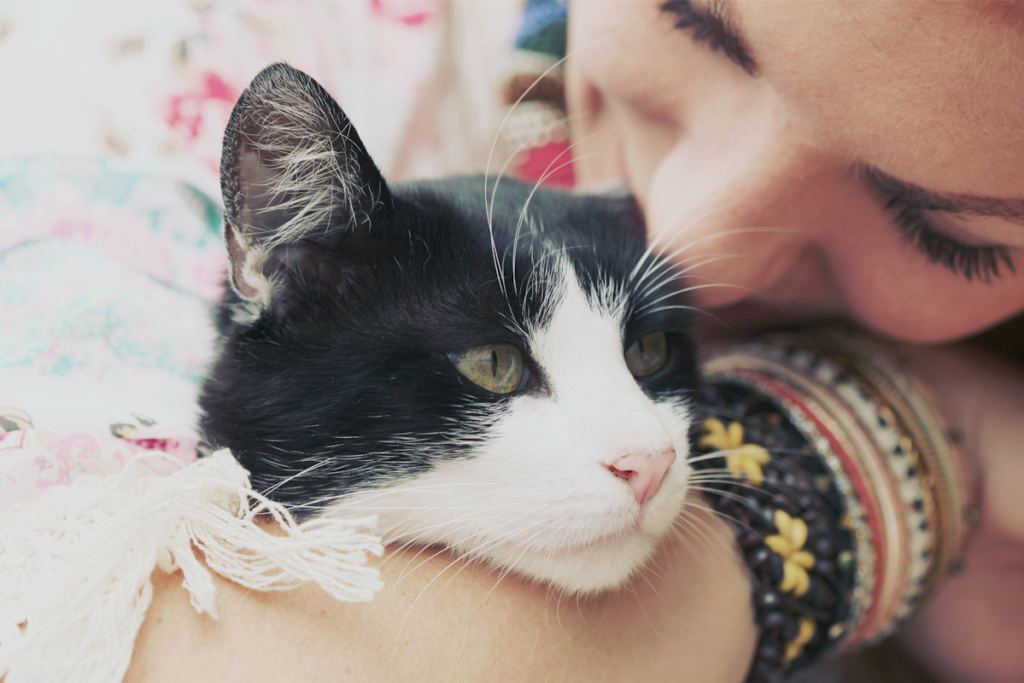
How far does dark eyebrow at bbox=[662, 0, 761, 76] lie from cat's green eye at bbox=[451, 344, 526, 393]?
28 centimetres

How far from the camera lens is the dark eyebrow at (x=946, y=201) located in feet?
1.59

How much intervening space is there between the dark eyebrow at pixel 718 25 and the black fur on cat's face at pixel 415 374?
0.66ft

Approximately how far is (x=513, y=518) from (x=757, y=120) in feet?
1.19

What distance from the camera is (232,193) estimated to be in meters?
0.46

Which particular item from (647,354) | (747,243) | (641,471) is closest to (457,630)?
(641,471)

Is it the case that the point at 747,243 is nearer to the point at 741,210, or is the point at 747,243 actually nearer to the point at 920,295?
the point at 741,210

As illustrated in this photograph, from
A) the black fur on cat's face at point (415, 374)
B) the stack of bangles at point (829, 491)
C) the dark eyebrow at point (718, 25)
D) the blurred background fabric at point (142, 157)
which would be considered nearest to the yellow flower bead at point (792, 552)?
the stack of bangles at point (829, 491)

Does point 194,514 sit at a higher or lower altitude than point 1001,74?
lower

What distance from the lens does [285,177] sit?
48cm

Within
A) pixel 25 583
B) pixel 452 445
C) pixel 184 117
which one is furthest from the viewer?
pixel 184 117

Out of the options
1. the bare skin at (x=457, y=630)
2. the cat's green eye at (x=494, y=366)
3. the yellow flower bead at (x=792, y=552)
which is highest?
the cat's green eye at (x=494, y=366)

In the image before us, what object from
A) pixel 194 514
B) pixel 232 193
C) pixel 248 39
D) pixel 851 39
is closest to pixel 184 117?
pixel 248 39

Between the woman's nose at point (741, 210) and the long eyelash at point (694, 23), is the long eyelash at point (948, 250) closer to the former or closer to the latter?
the woman's nose at point (741, 210)

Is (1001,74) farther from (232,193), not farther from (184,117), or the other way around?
(184,117)
